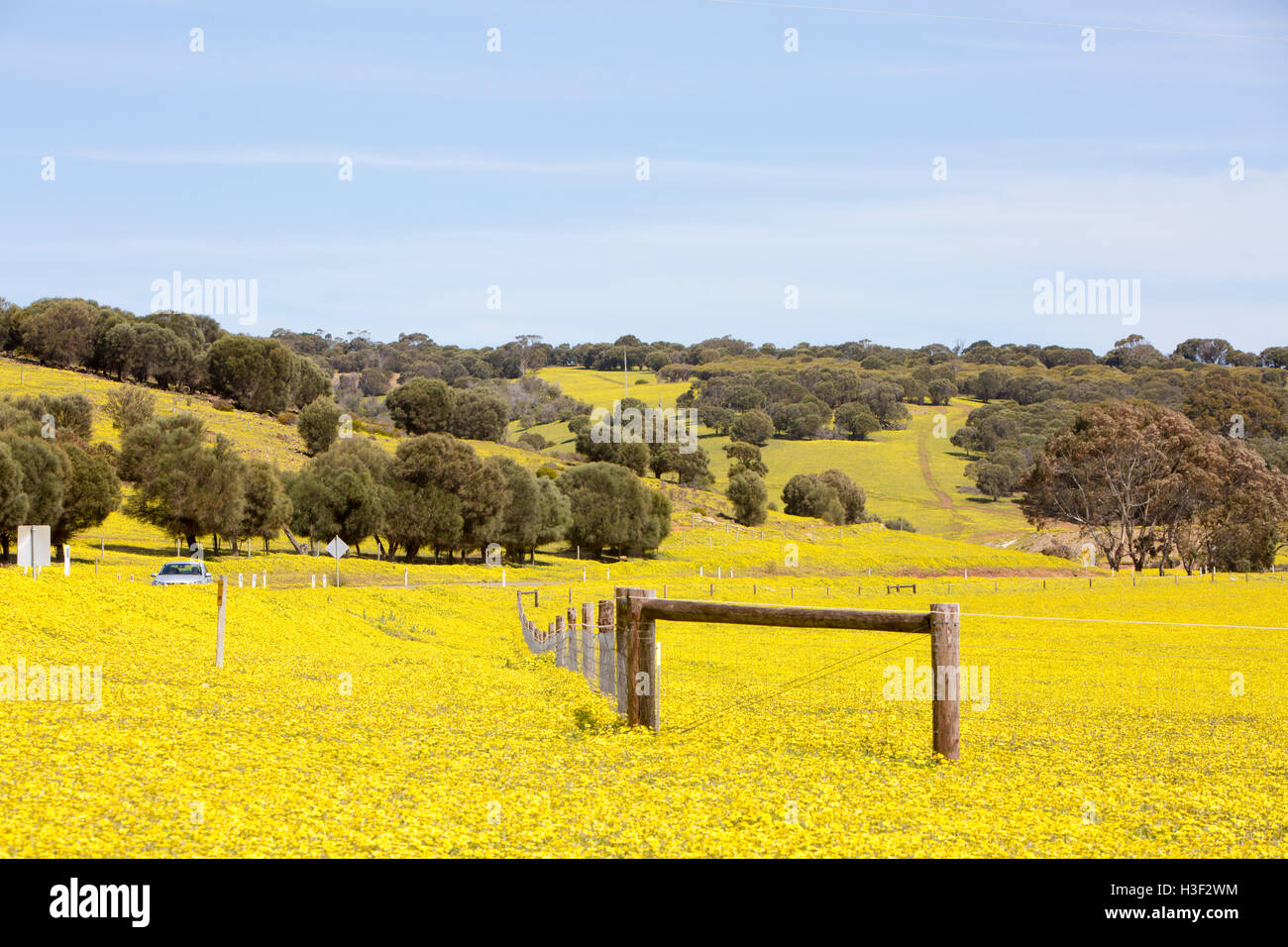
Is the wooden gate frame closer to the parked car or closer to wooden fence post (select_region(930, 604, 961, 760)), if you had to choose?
wooden fence post (select_region(930, 604, 961, 760))

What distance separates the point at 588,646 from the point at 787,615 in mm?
5778

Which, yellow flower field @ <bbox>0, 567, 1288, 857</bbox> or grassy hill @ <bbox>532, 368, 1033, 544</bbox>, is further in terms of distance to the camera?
grassy hill @ <bbox>532, 368, 1033, 544</bbox>

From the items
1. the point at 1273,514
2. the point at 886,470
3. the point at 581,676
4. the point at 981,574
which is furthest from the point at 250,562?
the point at 886,470

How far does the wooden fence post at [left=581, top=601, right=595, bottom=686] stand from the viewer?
47.4 ft

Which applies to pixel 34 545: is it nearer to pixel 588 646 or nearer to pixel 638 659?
pixel 588 646

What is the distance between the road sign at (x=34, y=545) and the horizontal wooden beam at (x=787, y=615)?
17151 mm

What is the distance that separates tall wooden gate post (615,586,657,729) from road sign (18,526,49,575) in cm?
1682

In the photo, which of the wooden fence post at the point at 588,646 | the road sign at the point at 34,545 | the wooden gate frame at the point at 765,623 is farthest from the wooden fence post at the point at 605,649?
the road sign at the point at 34,545

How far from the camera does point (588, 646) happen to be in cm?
1506

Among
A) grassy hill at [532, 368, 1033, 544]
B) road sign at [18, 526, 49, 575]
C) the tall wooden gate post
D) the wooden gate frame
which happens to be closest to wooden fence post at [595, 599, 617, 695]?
the wooden gate frame

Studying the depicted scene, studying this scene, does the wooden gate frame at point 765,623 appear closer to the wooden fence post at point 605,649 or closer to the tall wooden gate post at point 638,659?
the tall wooden gate post at point 638,659

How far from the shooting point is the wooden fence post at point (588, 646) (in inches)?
568

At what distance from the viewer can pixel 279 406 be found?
129 m
